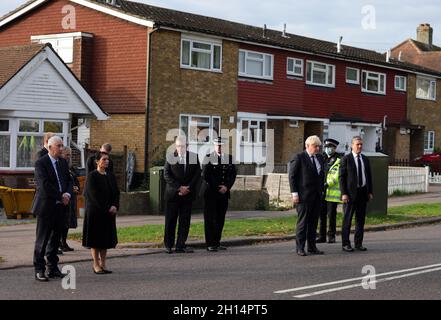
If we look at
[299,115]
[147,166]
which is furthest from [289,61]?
[147,166]

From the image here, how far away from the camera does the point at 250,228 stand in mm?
16531

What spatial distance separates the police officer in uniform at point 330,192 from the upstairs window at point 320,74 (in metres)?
21.4

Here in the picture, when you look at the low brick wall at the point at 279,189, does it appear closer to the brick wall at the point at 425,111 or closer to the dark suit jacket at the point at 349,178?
the dark suit jacket at the point at 349,178

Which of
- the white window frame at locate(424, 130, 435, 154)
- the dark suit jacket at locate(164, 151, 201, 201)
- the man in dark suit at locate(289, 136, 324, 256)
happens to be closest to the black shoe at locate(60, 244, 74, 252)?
the dark suit jacket at locate(164, 151, 201, 201)

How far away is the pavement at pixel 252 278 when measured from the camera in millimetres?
9148

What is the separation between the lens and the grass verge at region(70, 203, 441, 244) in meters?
14.8

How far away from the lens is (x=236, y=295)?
917 centimetres

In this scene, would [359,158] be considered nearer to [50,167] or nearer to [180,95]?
[50,167]

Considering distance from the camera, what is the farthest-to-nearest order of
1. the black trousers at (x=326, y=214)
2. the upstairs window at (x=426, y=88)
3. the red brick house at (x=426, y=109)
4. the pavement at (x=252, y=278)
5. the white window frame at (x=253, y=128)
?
the upstairs window at (x=426, y=88) → the red brick house at (x=426, y=109) → the white window frame at (x=253, y=128) → the black trousers at (x=326, y=214) → the pavement at (x=252, y=278)

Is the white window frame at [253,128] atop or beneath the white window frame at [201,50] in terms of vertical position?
beneath

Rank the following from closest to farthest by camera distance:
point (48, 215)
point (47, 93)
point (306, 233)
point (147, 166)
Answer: point (48, 215), point (306, 233), point (47, 93), point (147, 166)

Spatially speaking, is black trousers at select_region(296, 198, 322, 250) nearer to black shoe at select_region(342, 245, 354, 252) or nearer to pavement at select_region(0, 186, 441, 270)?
black shoe at select_region(342, 245, 354, 252)

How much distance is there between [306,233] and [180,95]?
1679cm

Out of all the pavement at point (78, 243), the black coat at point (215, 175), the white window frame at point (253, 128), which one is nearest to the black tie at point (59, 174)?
the pavement at point (78, 243)
